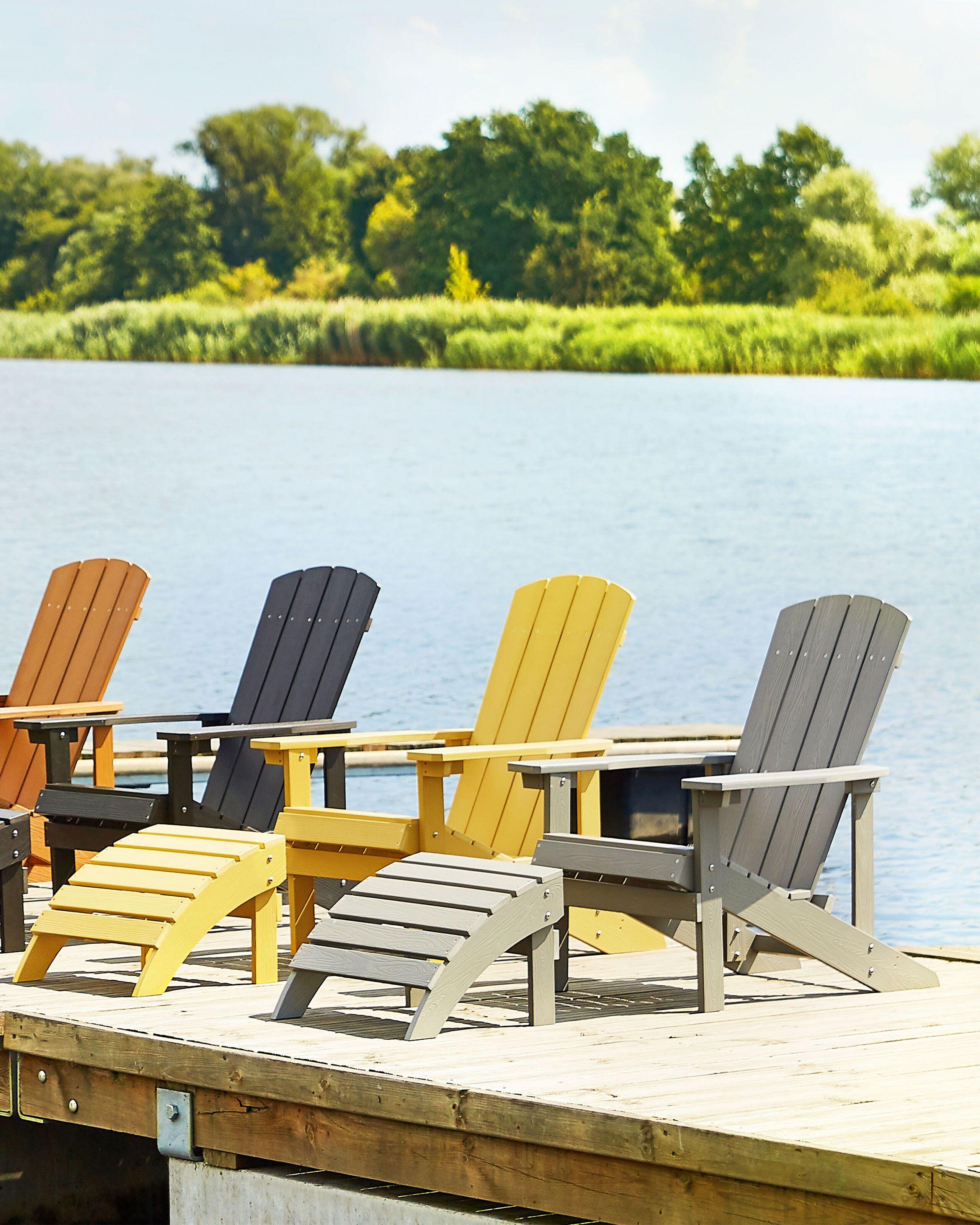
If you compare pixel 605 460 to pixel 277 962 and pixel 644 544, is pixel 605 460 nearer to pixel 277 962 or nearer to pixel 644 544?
pixel 644 544

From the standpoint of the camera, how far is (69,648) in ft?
17.2

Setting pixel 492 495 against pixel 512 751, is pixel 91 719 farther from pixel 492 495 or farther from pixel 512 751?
pixel 492 495

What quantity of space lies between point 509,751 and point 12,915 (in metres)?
1.17

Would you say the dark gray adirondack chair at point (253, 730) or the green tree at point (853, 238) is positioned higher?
the green tree at point (853, 238)

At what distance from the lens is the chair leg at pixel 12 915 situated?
4.08 meters

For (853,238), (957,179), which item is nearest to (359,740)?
(853,238)

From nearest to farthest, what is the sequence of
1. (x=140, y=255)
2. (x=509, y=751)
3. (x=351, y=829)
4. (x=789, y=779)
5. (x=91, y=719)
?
(x=789, y=779), (x=351, y=829), (x=509, y=751), (x=91, y=719), (x=140, y=255)

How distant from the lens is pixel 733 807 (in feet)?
13.0

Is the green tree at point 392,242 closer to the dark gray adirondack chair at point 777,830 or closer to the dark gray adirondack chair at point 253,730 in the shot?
the dark gray adirondack chair at point 253,730

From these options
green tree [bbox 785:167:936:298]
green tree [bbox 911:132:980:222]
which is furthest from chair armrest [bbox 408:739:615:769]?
green tree [bbox 911:132:980:222]

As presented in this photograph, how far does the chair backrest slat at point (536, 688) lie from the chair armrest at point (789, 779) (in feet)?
1.82

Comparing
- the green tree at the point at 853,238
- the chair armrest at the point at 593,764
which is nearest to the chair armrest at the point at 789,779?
the chair armrest at the point at 593,764

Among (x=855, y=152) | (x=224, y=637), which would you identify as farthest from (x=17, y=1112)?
(x=855, y=152)

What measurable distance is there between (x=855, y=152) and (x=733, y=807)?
2227cm
